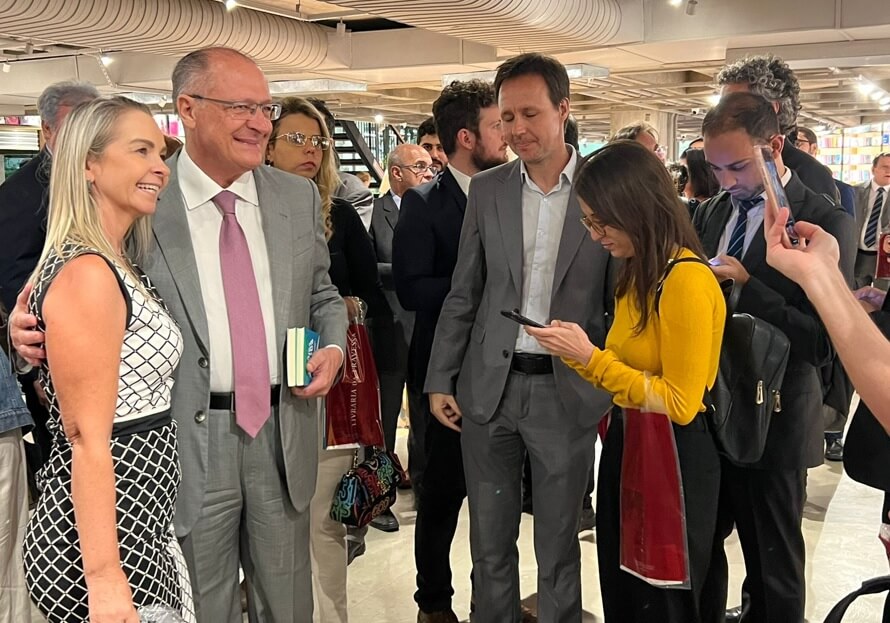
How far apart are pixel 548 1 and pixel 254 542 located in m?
4.94

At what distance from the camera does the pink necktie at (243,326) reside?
210 cm

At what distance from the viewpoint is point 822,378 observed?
2.70 metres

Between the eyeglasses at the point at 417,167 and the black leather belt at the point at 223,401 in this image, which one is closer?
the black leather belt at the point at 223,401

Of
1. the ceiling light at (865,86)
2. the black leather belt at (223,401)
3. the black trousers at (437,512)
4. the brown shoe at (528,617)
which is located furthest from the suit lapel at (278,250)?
the ceiling light at (865,86)

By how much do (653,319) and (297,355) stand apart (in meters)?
0.89

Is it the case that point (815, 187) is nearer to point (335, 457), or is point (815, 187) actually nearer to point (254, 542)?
point (335, 457)

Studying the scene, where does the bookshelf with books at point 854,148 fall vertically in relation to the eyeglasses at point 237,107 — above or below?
below

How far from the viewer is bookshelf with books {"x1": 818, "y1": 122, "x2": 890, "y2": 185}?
773 inches

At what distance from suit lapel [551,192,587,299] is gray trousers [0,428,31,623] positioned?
164cm

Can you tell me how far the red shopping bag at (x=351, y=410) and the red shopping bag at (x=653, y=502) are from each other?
0.89 m

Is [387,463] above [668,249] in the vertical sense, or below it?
below

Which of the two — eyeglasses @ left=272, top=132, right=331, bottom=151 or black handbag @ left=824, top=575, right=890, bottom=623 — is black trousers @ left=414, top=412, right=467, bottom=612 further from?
black handbag @ left=824, top=575, right=890, bottom=623

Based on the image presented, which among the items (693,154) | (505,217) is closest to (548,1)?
(693,154)

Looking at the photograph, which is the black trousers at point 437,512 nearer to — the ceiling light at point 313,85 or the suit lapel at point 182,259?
the suit lapel at point 182,259
